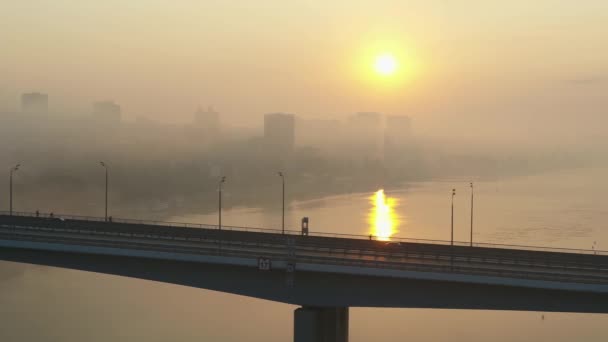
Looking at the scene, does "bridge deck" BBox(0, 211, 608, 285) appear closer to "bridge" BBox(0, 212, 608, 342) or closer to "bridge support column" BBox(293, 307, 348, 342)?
"bridge" BBox(0, 212, 608, 342)

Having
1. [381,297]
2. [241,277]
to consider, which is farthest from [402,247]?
[241,277]

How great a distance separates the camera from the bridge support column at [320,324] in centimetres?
3156

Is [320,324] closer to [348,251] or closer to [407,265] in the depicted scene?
[407,265]

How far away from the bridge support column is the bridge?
0.05 metres

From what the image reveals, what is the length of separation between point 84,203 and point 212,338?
350 feet

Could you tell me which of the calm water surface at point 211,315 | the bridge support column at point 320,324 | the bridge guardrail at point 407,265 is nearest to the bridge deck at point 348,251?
the bridge guardrail at point 407,265

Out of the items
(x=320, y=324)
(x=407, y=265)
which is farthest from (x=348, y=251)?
(x=320, y=324)

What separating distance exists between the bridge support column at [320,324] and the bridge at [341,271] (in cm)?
5

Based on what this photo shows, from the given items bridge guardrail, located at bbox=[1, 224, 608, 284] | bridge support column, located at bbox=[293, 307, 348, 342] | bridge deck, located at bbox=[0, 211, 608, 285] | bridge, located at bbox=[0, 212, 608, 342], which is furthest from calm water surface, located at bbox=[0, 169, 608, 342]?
bridge support column, located at bbox=[293, 307, 348, 342]

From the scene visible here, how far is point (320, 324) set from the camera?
104ft

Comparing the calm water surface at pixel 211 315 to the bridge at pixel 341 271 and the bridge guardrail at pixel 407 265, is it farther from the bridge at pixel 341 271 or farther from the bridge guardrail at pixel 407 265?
the bridge guardrail at pixel 407 265

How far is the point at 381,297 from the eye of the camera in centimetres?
3095

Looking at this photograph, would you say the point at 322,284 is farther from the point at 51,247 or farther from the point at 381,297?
the point at 51,247

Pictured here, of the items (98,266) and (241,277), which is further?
(98,266)
